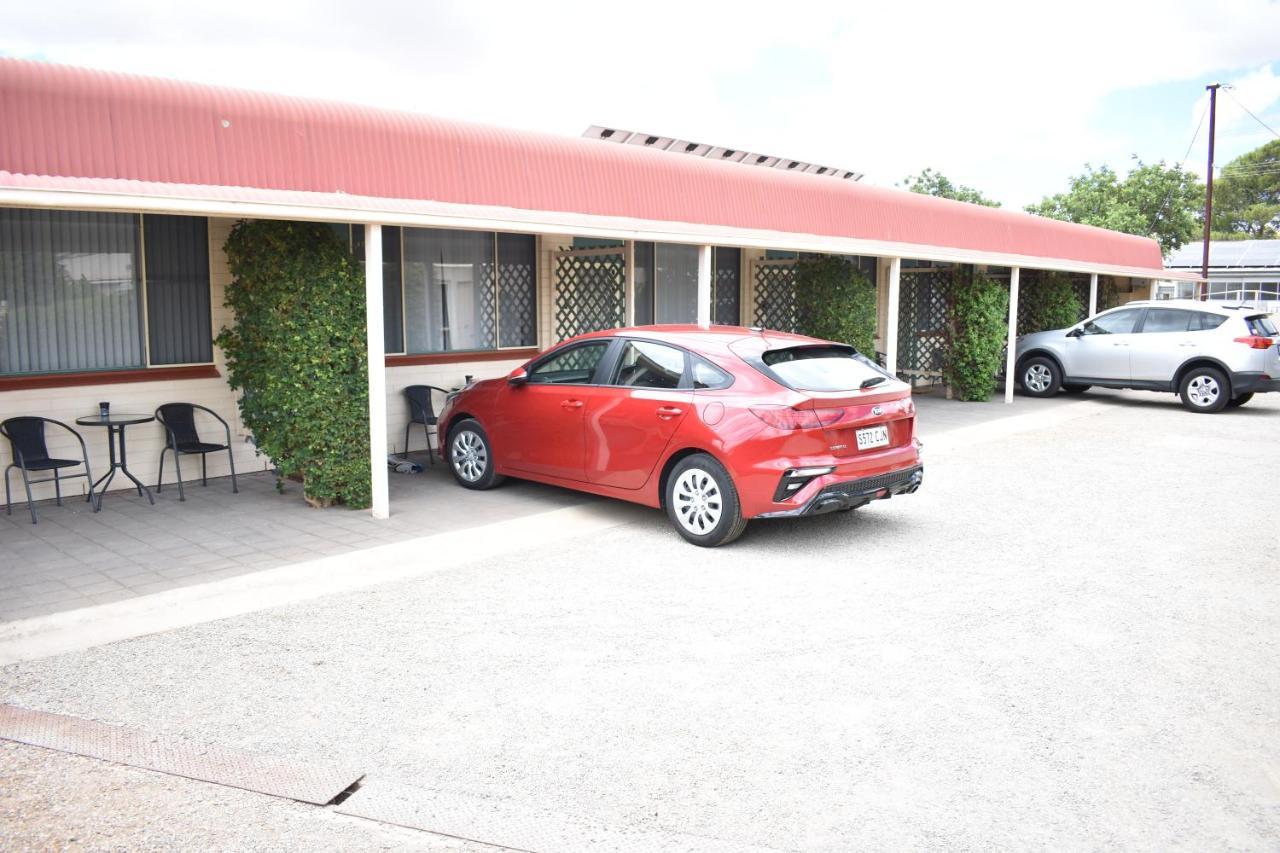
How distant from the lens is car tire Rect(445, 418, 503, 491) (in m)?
8.77

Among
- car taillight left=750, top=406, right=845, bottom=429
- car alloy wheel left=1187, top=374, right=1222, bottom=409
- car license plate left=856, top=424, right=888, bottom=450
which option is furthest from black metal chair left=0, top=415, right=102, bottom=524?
car alloy wheel left=1187, top=374, right=1222, bottom=409

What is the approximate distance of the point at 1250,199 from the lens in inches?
2960

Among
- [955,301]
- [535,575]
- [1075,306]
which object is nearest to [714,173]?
[955,301]

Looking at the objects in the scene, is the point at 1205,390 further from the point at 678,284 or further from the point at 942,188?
the point at 942,188

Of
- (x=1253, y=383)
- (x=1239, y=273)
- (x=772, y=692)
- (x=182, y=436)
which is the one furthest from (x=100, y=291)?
(x=1239, y=273)

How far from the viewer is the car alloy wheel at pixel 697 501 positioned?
6986 millimetres

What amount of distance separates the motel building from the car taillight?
2.97m

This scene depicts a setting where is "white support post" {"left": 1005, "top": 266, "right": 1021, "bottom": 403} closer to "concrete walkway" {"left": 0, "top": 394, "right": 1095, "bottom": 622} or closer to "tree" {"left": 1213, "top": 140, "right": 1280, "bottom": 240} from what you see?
"concrete walkway" {"left": 0, "top": 394, "right": 1095, "bottom": 622}

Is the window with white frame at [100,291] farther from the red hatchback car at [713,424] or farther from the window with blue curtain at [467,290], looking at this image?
the red hatchback car at [713,424]

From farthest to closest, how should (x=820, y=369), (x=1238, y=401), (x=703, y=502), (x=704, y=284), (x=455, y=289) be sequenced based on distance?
(x=1238, y=401) < (x=455, y=289) < (x=704, y=284) < (x=820, y=369) < (x=703, y=502)

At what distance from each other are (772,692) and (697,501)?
2626 mm

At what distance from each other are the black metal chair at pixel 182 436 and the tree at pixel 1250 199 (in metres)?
78.7

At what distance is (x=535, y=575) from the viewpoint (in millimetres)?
6469

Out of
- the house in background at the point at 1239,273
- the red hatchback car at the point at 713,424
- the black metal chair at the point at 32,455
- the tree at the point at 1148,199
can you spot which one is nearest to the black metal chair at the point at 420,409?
the red hatchback car at the point at 713,424
